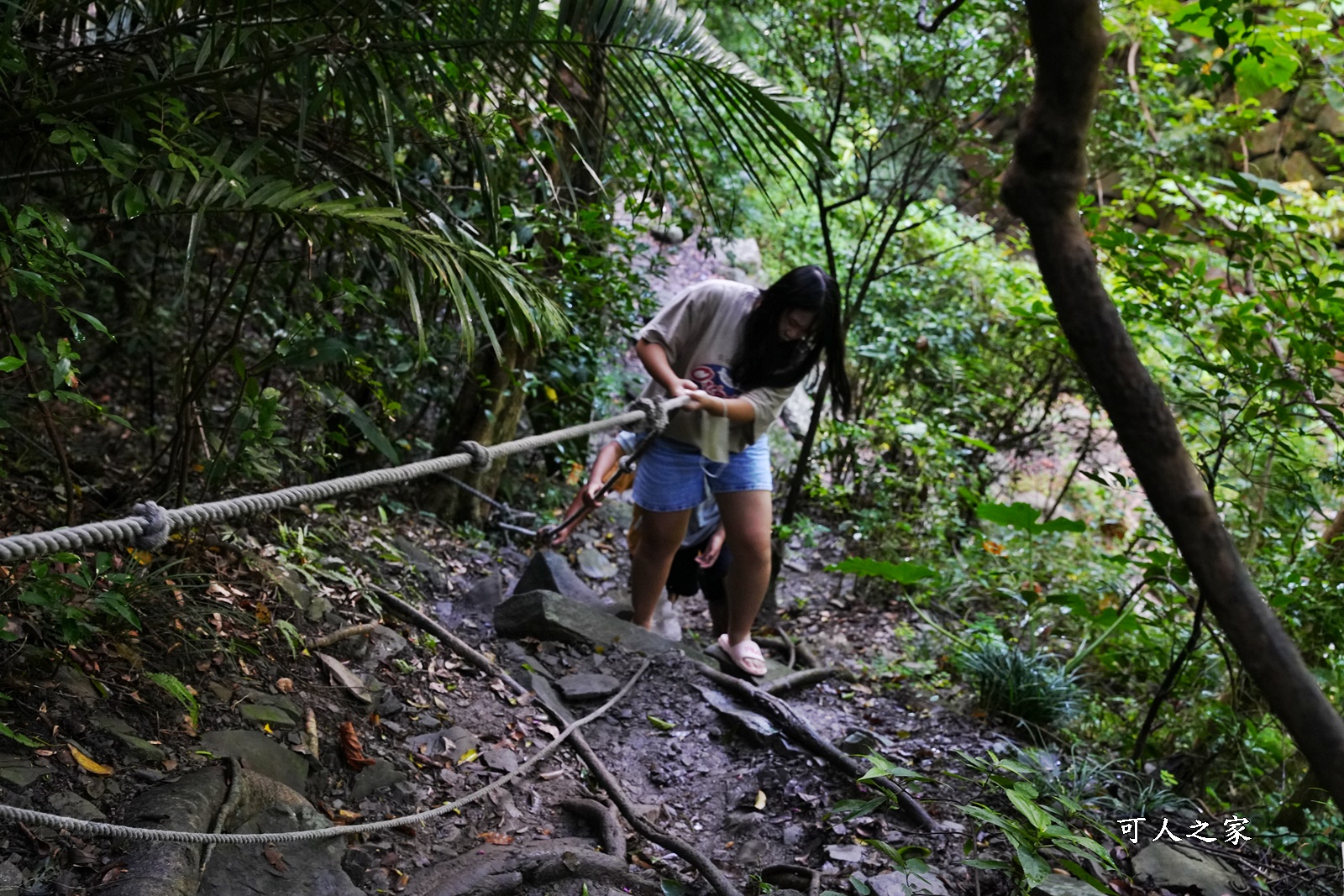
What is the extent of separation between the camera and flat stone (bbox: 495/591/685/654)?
3389 millimetres

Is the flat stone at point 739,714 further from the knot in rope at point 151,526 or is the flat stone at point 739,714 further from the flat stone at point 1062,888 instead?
the knot in rope at point 151,526

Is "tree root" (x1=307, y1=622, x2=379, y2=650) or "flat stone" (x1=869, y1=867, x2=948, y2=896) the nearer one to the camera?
"flat stone" (x1=869, y1=867, x2=948, y2=896)

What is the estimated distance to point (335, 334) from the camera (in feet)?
10.8

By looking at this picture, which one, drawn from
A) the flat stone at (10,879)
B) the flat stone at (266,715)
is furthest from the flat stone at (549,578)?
the flat stone at (10,879)

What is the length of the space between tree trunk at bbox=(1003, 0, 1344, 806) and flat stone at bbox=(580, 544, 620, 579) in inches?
159

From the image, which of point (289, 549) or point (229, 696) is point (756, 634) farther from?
point (229, 696)

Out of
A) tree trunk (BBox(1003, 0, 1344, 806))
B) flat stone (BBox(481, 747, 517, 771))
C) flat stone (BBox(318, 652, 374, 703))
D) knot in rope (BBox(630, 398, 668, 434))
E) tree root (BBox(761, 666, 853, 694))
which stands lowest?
flat stone (BBox(481, 747, 517, 771))

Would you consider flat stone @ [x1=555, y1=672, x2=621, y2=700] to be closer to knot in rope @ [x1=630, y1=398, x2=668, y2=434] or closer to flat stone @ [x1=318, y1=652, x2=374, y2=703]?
flat stone @ [x1=318, y1=652, x2=374, y2=703]

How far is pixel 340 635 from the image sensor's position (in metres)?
2.66

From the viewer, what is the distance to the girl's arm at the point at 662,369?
316 centimetres

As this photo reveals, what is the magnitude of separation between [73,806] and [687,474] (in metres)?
2.02

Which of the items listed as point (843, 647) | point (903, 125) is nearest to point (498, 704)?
point (843, 647)

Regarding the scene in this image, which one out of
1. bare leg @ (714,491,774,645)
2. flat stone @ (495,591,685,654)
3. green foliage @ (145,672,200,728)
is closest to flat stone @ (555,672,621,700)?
flat stone @ (495,591,685,654)

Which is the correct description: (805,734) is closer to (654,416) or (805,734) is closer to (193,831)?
(654,416)
